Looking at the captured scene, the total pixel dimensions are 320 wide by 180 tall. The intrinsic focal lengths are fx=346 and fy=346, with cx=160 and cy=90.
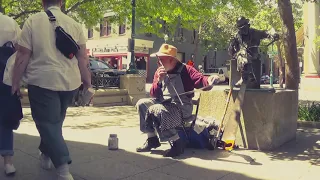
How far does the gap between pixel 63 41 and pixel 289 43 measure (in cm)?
532

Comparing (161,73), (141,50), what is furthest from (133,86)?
(141,50)

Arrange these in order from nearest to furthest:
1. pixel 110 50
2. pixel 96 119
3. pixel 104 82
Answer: pixel 96 119, pixel 104 82, pixel 110 50

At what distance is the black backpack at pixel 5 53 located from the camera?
369cm

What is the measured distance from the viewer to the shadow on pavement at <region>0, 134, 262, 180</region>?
384cm

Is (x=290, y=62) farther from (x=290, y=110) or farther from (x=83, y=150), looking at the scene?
(x=83, y=150)

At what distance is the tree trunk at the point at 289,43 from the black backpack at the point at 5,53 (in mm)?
5423

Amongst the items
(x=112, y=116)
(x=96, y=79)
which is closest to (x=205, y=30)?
(x=96, y=79)

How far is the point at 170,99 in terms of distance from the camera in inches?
185

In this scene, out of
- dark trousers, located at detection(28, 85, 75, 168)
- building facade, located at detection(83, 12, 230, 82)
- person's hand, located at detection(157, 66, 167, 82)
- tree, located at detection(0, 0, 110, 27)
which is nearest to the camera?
dark trousers, located at detection(28, 85, 75, 168)

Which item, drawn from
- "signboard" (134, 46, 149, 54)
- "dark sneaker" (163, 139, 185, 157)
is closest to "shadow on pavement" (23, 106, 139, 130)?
"dark sneaker" (163, 139, 185, 157)

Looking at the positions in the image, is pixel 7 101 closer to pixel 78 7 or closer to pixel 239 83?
pixel 239 83

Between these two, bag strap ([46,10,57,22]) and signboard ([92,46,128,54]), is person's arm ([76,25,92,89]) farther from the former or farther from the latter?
signboard ([92,46,128,54])

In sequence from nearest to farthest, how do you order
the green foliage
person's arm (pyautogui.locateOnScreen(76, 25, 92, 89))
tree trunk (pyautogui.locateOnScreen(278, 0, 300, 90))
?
person's arm (pyautogui.locateOnScreen(76, 25, 92, 89)) → tree trunk (pyautogui.locateOnScreen(278, 0, 300, 90)) → the green foliage

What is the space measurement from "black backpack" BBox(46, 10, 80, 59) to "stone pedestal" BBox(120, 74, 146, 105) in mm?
8925
